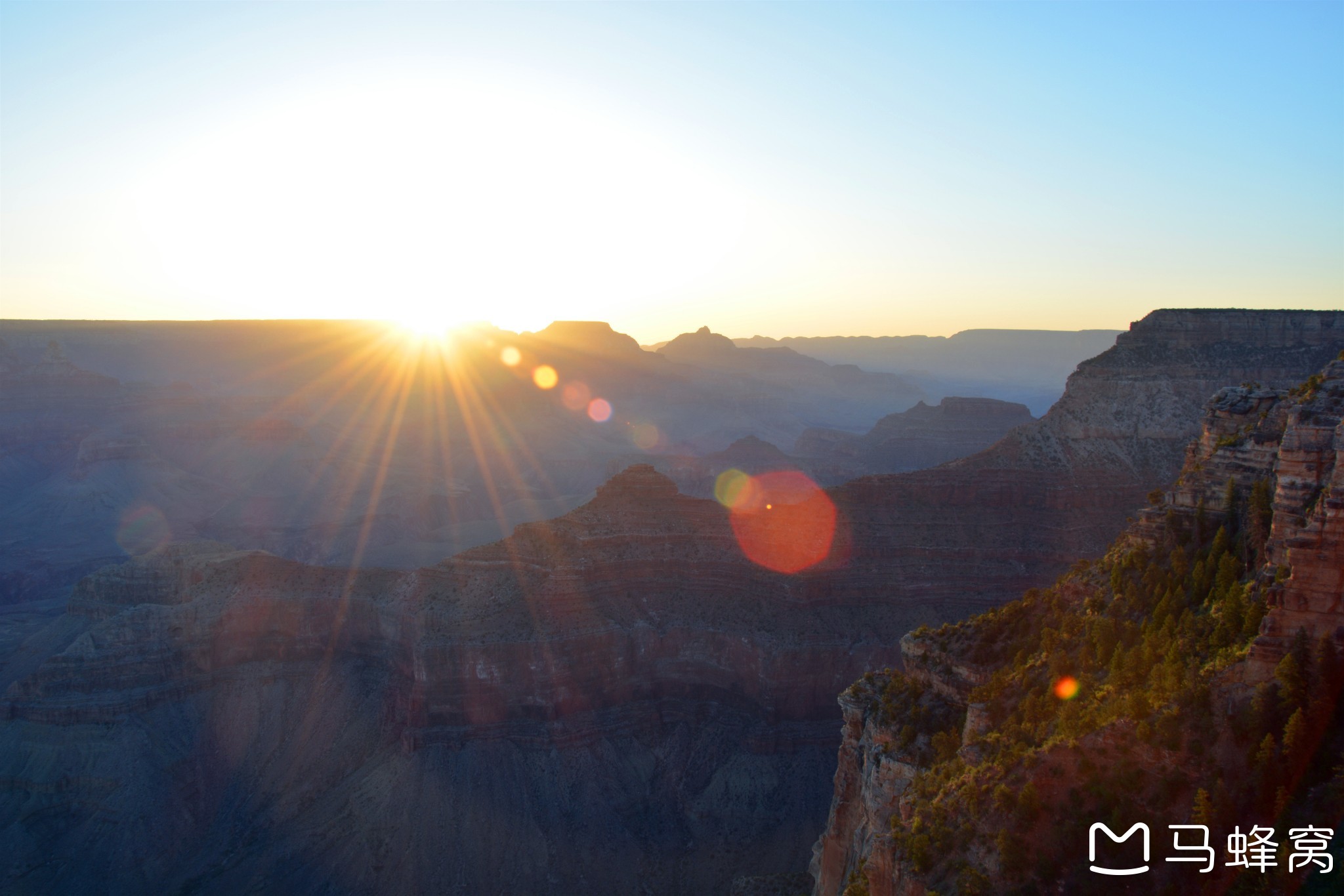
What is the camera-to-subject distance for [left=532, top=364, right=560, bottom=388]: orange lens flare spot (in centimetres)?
18025

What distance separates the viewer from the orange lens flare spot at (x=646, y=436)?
169 meters

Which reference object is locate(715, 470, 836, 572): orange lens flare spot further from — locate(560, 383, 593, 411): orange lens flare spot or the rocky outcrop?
locate(560, 383, 593, 411): orange lens flare spot

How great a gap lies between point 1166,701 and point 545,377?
17230 centimetres

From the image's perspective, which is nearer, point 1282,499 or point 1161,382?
point 1282,499

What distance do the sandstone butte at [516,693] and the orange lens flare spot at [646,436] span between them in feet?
370

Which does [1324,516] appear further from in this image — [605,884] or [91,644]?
[91,644]

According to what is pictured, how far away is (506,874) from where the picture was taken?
41.2m

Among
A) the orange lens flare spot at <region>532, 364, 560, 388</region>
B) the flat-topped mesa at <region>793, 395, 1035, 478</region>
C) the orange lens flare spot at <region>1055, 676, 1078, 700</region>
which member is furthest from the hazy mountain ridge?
the orange lens flare spot at <region>1055, 676, 1078, 700</region>

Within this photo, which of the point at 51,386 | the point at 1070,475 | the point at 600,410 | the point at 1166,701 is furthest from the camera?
the point at 600,410

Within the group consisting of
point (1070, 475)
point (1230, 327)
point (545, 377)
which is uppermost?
point (1230, 327)

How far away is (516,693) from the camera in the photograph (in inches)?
1815

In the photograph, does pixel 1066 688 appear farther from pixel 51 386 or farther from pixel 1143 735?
pixel 51 386

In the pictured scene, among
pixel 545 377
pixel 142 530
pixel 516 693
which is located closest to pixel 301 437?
pixel 142 530

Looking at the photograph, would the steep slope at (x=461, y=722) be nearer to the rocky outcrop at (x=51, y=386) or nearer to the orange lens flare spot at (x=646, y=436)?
the rocky outcrop at (x=51, y=386)
